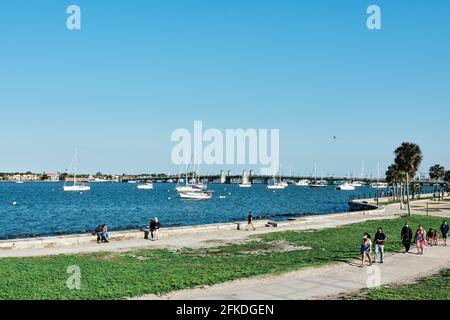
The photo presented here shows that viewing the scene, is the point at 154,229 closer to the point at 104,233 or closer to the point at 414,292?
the point at 104,233

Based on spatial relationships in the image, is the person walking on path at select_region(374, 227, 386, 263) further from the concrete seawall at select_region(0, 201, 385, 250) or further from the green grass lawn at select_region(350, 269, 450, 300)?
the concrete seawall at select_region(0, 201, 385, 250)

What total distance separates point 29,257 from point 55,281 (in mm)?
6612

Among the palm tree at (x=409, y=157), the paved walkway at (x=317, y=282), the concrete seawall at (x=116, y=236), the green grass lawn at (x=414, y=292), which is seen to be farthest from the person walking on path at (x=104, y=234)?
the palm tree at (x=409, y=157)

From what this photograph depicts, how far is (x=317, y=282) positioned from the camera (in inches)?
698

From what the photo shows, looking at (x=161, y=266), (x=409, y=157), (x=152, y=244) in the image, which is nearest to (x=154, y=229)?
(x=152, y=244)

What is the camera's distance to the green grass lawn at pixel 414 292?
15.1 m

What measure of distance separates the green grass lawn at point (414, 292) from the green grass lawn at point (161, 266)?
4.15 meters

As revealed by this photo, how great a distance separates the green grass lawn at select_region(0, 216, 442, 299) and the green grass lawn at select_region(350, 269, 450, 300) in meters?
4.15

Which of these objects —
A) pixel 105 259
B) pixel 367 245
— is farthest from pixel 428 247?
pixel 105 259

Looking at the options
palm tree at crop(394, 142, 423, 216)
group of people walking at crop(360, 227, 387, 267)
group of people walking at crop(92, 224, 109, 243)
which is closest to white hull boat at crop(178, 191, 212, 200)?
palm tree at crop(394, 142, 423, 216)

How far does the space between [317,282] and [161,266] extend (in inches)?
273

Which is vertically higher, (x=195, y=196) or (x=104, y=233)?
(x=104, y=233)

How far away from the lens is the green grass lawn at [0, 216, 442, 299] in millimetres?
15859

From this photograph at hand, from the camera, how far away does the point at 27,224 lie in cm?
6288
